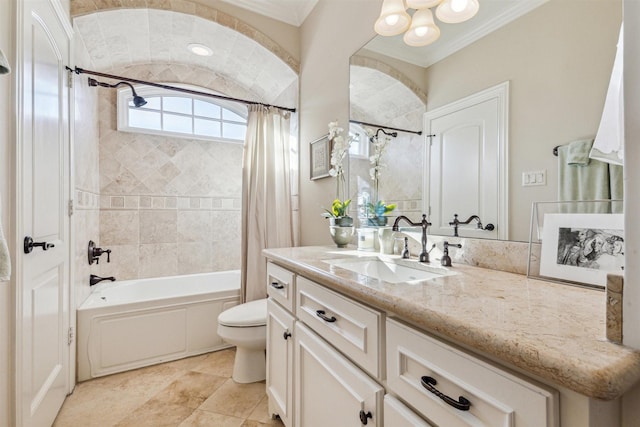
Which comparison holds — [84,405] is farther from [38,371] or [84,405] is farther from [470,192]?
[470,192]

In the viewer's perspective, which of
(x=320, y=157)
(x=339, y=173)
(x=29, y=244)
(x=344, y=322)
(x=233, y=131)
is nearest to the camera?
(x=344, y=322)

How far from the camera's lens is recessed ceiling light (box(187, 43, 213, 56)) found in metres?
2.62

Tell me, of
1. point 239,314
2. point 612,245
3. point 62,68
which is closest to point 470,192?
point 612,245

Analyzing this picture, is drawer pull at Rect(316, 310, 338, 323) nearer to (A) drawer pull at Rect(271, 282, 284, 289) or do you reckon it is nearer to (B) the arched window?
(A) drawer pull at Rect(271, 282, 284, 289)

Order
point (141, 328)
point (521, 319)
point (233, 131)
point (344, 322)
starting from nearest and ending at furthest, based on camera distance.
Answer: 1. point (521, 319)
2. point (344, 322)
3. point (141, 328)
4. point (233, 131)

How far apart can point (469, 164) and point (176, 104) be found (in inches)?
118

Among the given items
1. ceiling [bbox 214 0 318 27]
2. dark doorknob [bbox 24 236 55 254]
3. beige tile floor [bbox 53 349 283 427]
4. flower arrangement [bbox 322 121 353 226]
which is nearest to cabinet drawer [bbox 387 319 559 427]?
flower arrangement [bbox 322 121 353 226]

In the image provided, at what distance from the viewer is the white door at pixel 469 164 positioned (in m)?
1.08

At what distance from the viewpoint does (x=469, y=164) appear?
3.92 feet

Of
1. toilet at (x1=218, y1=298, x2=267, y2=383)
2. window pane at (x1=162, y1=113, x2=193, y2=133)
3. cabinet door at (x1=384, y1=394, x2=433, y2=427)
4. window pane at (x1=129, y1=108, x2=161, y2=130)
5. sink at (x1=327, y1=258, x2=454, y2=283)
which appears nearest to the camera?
cabinet door at (x1=384, y1=394, x2=433, y2=427)

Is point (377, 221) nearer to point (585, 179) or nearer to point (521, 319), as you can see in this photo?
point (585, 179)

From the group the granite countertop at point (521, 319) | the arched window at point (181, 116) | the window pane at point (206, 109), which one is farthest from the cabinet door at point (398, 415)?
the window pane at point (206, 109)

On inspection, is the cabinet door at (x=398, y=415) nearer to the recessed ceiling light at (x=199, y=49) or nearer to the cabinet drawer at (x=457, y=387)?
the cabinet drawer at (x=457, y=387)

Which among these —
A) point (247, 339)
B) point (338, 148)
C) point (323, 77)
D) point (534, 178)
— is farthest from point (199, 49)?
point (534, 178)
